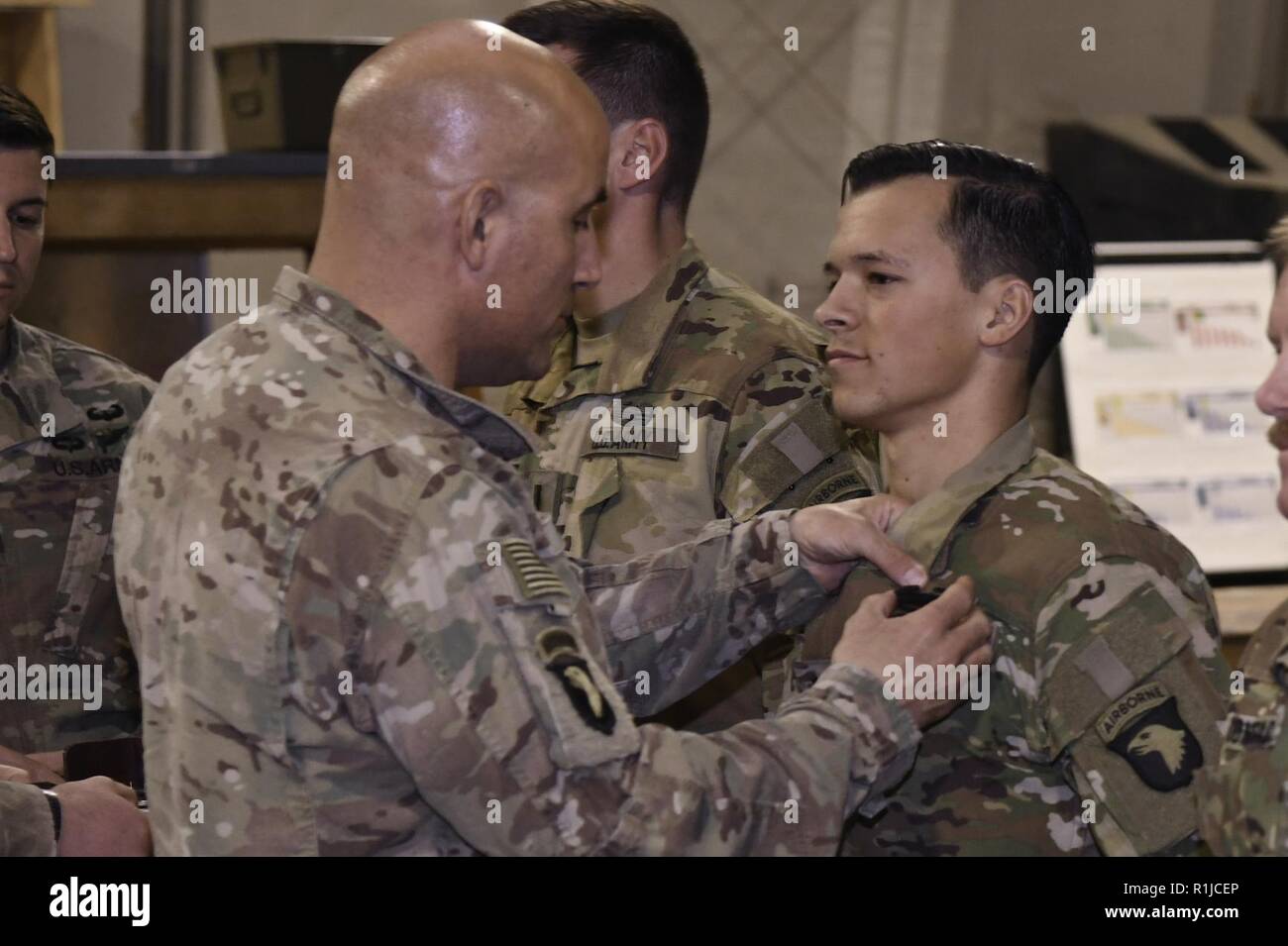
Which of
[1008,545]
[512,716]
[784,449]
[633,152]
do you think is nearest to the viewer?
[512,716]

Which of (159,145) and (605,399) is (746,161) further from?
(605,399)

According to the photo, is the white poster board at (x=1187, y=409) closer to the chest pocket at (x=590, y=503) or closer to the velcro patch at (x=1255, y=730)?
the chest pocket at (x=590, y=503)

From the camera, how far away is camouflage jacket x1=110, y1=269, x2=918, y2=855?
1.37m

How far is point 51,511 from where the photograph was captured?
242 cm

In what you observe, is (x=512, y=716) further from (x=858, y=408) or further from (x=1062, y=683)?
(x=858, y=408)

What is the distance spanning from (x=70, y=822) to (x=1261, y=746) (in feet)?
4.13

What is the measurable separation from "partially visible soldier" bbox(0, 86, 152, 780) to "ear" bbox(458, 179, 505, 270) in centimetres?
104

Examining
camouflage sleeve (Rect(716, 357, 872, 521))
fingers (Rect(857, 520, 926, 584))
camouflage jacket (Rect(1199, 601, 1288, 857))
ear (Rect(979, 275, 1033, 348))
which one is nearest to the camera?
camouflage jacket (Rect(1199, 601, 1288, 857))

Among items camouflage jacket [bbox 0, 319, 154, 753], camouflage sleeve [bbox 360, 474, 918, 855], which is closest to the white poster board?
camouflage jacket [bbox 0, 319, 154, 753]

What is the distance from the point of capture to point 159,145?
421cm

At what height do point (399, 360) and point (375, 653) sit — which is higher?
point (399, 360)

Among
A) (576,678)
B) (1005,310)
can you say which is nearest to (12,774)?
(576,678)

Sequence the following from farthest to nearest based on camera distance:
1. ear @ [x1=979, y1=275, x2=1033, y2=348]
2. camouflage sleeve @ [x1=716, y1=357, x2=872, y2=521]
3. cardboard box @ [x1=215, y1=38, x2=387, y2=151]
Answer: cardboard box @ [x1=215, y1=38, x2=387, y2=151], camouflage sleeve @ [x1=716, y1=357, x2=872, y2=521], ear @ [x1=979, y1=275, x2=1033, y2=348]

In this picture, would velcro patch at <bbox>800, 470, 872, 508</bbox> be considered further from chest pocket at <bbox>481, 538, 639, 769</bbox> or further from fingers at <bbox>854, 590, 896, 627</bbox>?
chest pocket at <bbox>481, 538, 639, 769</bbox>
